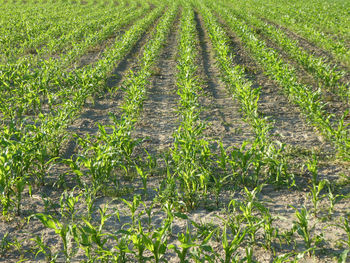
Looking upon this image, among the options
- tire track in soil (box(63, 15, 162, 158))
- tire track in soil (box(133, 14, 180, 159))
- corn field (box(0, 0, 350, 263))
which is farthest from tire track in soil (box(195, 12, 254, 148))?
tire track in soil (box(63, 15, 162, 158))

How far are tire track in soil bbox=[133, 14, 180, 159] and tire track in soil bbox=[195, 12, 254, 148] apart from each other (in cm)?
65

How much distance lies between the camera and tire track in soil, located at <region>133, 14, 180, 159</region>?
532 cm

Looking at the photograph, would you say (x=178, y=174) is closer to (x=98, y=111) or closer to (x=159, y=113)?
(x=159, y=113)

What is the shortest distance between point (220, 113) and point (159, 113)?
3.79 ft

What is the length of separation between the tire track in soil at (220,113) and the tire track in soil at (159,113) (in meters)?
0.65

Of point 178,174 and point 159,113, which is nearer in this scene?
point 178,174

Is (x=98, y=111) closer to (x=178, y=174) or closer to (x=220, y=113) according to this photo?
(x=220, y=113)

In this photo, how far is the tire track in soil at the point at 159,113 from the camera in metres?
5.32

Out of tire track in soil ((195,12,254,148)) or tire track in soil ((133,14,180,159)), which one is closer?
tire track in soil ((133,14,180,159))

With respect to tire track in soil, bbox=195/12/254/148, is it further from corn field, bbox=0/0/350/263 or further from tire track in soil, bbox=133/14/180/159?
tire track in soil, bbox=133/14/180/159

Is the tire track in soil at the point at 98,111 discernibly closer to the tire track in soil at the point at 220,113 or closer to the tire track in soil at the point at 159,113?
the tire track in soil at the point at 159,113

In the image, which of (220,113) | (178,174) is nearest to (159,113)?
(220,113)

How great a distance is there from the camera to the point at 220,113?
6.46m

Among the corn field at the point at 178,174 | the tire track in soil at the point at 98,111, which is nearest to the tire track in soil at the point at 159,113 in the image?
the corn field at the point at 178,174
